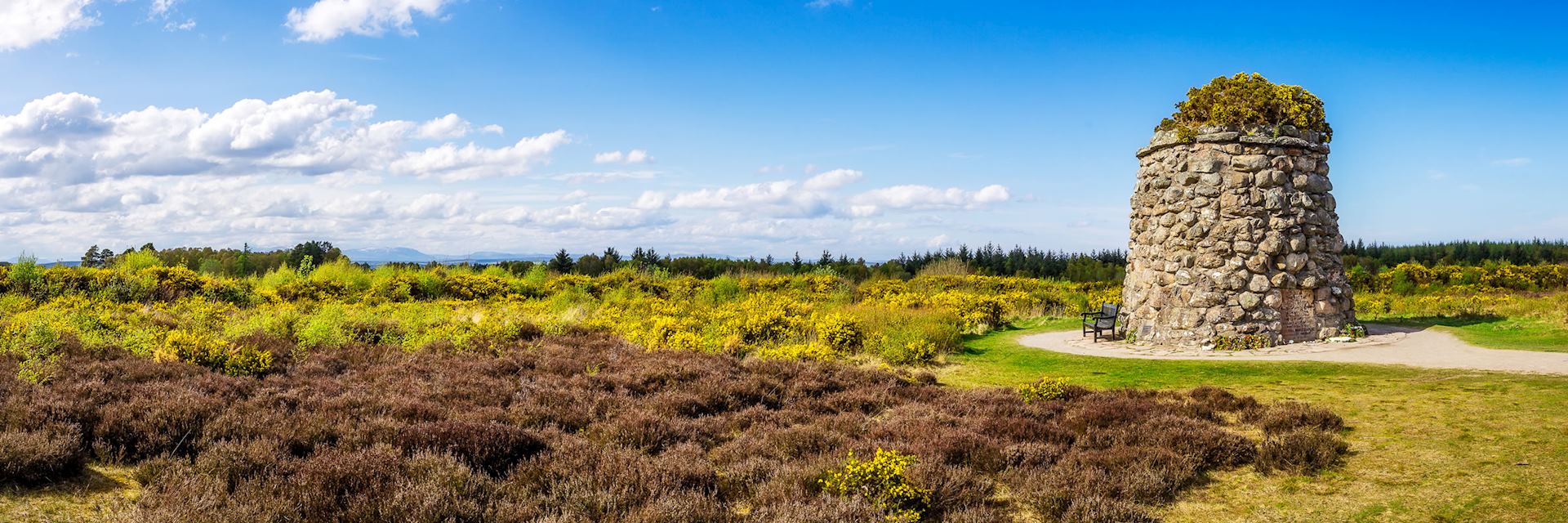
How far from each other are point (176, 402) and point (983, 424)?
24.1 ft

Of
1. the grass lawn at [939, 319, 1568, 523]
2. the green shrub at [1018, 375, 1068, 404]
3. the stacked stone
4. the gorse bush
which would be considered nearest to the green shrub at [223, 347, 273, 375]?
the gorse bush

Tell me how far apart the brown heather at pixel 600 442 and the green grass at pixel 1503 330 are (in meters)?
6.58

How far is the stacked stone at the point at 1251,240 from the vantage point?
12789 millimetres

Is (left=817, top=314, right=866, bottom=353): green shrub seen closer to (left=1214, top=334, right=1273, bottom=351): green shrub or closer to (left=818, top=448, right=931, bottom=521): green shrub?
(left=1214, top=334, right=1273, bottom=351): green shrub

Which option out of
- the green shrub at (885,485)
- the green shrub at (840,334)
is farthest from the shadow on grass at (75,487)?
the green shrub at (840,334)

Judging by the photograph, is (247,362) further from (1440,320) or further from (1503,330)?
(1440,320)

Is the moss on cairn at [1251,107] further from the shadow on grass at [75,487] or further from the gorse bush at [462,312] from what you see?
the shadow on grass at [75,487]

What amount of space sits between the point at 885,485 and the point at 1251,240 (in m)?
9.96

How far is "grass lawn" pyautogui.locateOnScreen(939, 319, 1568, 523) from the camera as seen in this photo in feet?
17.4

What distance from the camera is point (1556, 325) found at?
1360 centimetres

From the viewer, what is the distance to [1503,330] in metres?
13.7

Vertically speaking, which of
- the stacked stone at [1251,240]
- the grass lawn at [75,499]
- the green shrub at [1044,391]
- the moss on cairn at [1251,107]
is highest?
the moss on cairn at [1251,107]

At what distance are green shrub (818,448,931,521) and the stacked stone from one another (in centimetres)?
919

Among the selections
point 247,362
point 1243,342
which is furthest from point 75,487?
point 1243,342
